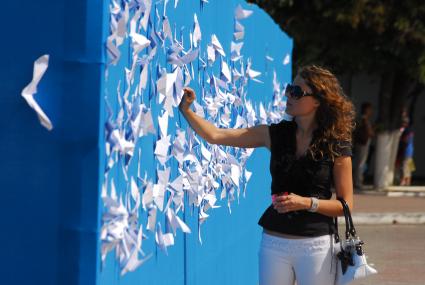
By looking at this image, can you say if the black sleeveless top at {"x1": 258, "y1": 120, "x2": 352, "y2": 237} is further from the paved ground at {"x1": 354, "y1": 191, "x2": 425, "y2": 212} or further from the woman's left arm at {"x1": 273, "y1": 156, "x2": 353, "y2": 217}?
the paved ground at {"x1": 354, "y1": 191, "x2": 425, "y2": 212}

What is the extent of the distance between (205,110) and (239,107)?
4.41ft

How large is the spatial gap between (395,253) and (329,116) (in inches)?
296

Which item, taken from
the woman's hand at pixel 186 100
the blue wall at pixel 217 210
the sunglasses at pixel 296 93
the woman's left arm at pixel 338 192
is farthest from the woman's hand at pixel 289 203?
the woman's hand at pixel 186 100

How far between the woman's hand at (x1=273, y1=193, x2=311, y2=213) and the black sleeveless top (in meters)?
0.18

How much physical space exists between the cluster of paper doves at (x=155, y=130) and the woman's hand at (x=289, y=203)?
0.66 m

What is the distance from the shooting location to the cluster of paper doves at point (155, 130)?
4266 millimetres

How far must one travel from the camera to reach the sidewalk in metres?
16.1

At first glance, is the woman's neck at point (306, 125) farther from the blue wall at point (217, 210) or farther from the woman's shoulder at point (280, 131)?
the blue wall at point (217, 210)

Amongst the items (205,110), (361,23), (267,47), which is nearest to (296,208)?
(205,110)

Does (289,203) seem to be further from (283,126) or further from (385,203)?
(385,203)

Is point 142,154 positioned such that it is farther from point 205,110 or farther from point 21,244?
point 205,110

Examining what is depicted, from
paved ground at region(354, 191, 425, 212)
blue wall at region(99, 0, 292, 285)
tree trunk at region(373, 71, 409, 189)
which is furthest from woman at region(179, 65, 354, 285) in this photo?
tree trunk at region(373, 71, 409, 189)

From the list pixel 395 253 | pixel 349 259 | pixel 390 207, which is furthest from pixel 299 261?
pixel 390 207

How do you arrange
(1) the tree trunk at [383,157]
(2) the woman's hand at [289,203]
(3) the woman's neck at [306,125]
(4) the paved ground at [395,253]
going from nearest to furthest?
1. (2) the woman's hand at [289,203]
2. (3) the woman's neck at [306,125]
3. (4) the paved ground at [395,253]
4. (1) the tree trunk at [383,157]
